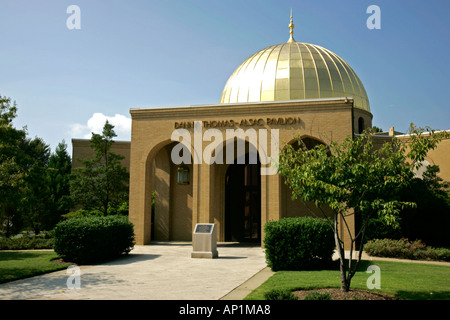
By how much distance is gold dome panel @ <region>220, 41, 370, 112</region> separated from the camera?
24250 millimetres

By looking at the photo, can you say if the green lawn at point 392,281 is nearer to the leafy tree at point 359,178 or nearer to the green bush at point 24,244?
the leafy tree at point 359,178

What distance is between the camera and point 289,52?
85.3 ft

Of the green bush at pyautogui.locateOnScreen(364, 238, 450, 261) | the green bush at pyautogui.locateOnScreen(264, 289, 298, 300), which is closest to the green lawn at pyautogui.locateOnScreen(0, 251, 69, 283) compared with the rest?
the green bush at pyautogui.locateOnScreen(264, 289, 298, 300)

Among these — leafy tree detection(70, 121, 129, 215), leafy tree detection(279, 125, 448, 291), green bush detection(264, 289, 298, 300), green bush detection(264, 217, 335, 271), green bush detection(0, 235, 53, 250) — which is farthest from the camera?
leafy tree detection(70, 121, 129, 215)

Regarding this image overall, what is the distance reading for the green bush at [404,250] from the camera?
1606 cm

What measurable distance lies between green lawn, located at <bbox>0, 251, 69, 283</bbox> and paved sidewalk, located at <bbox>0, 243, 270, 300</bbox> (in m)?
0.40

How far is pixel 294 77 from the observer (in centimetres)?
2444

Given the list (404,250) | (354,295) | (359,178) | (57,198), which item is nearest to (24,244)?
(57,198)

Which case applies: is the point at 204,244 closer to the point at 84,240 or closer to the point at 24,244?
the point at 84,240

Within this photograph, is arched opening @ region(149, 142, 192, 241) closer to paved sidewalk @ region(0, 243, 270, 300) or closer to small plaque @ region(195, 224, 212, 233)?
paved sidewalk @ region(0, 243, 270, 300)

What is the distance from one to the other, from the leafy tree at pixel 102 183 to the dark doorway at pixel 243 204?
725 centimetres

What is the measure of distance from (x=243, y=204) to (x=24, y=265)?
43.6 feet

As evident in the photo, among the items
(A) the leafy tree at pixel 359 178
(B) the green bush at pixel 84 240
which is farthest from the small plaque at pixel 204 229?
(A) the leafy tree at pixel 359 178
